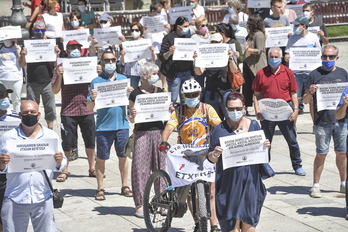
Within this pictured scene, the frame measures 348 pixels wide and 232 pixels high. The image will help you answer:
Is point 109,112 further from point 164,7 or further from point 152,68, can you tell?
point 164,7

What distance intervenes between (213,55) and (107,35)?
3180 millimetres

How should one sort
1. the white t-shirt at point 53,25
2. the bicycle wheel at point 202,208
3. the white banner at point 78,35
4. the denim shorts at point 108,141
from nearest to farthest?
the bicycle wheel at point 202,208
the denim shorts at point 108,141
the white banner at point 78,35
the white t-shirt at point 53,25

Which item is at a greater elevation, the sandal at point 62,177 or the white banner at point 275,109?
the white banner at point 275,109

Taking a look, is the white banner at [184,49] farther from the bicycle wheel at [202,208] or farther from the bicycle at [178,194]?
the bicycle wheel at [202,208]

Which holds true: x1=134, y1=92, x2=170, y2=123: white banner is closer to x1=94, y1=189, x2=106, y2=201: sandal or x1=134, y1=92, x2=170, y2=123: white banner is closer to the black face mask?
x1=94, y1=189, x2=106, y2=201: sandal

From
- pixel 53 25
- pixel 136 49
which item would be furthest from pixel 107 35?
pixel 53 25

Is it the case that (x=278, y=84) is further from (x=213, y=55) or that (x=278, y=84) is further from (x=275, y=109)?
(x=213, y=55)

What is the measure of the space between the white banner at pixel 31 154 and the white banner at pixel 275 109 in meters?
4.59

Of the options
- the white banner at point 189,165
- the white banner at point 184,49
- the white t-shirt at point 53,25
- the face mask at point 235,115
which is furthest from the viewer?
the white t-shirt at point 53,25

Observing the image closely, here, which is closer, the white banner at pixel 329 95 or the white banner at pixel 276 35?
the white banner at pixel 329 95

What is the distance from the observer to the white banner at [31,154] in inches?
314

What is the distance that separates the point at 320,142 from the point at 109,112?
112 inches

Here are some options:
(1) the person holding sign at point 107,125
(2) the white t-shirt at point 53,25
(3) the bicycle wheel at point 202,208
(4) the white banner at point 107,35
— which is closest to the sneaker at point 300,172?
(1) the person holding sign at point 107,125

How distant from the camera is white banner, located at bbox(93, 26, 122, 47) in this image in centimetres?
1576
